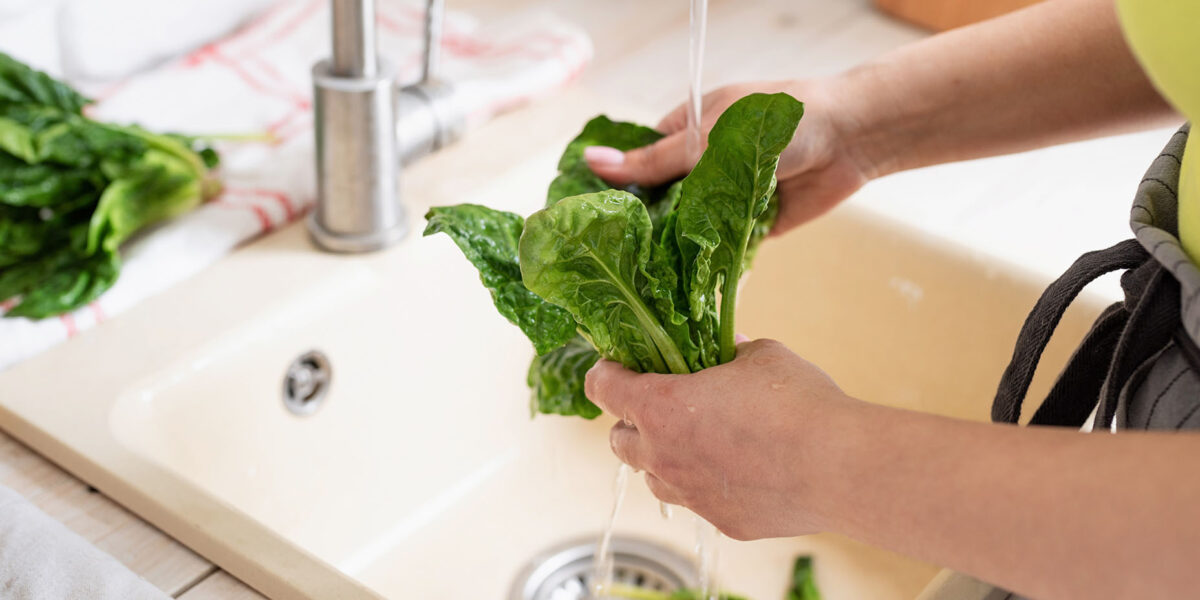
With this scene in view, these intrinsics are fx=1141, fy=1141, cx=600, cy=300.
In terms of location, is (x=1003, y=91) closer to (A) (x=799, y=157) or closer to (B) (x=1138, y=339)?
(A) (x=799, y=157)

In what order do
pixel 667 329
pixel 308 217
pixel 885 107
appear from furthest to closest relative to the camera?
1. pixel 308 217
2. pixel 885 107
3. pixel 667 329

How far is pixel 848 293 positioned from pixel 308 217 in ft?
1.41

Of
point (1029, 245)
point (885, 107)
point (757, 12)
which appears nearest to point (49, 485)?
point (885, 107)

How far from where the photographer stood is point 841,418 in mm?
446

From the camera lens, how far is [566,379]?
2.15ft

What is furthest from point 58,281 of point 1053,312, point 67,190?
point 1053,312

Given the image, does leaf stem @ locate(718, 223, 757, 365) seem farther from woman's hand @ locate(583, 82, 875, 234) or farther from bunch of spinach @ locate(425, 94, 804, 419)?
woman's hand @ locate(583, 82, 875, 234)

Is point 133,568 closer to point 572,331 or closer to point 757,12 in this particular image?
point 572,331

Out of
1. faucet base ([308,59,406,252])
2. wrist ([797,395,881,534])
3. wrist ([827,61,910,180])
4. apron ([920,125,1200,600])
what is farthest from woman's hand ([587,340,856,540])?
faucet base ([308,59,406,252])

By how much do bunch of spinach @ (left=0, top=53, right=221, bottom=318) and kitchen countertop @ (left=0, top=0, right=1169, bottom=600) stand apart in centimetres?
12

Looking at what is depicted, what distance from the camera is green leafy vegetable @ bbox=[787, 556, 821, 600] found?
847 mm

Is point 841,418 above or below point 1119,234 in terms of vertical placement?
above

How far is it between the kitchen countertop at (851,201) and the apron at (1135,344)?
0.91ft

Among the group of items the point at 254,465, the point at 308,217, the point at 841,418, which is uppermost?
the point at 841,418
